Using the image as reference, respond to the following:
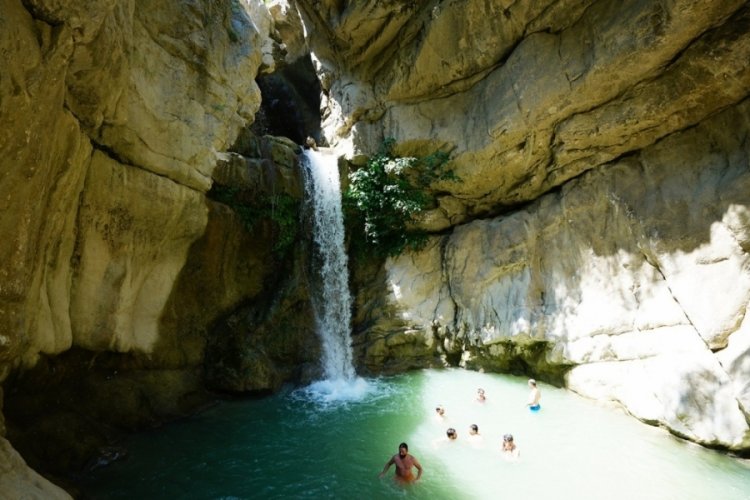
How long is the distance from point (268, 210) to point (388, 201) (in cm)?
355

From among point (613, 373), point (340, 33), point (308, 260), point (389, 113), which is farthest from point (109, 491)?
point (340, 33)

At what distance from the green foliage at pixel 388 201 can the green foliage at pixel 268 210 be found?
1951mm

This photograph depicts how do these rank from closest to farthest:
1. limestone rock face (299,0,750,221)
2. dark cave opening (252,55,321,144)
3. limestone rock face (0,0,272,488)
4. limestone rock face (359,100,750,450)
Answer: limestone rock face (0,0,272,488), limestone rock face (359,100,750,450), limestone rock face (299,0,750,221), dark cave opening (252,55,321,144)

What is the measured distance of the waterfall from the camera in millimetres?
11109

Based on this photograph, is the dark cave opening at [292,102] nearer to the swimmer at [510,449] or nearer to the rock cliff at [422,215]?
the rock cliff at [422,215]

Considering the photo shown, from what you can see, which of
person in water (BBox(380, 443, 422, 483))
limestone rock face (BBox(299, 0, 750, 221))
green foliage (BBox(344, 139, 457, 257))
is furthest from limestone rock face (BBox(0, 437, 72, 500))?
limestone rock face (BBox(299, 0, 750, 221))

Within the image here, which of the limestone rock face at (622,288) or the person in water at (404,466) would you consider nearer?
the person in water at (404,466)

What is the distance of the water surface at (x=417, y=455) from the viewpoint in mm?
5668

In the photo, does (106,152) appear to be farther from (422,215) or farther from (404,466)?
(422,215)

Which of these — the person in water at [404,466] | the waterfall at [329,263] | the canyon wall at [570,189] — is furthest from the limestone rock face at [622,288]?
the person in water at [404,466]

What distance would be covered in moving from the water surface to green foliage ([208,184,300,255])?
426 centimetres

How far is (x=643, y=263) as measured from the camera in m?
8.22

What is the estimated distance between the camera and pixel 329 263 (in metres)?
12.1

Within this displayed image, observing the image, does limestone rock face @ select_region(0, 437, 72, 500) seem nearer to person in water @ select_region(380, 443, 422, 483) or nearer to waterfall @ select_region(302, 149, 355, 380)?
person in water @ select_region(380, 443, 422, 483)
